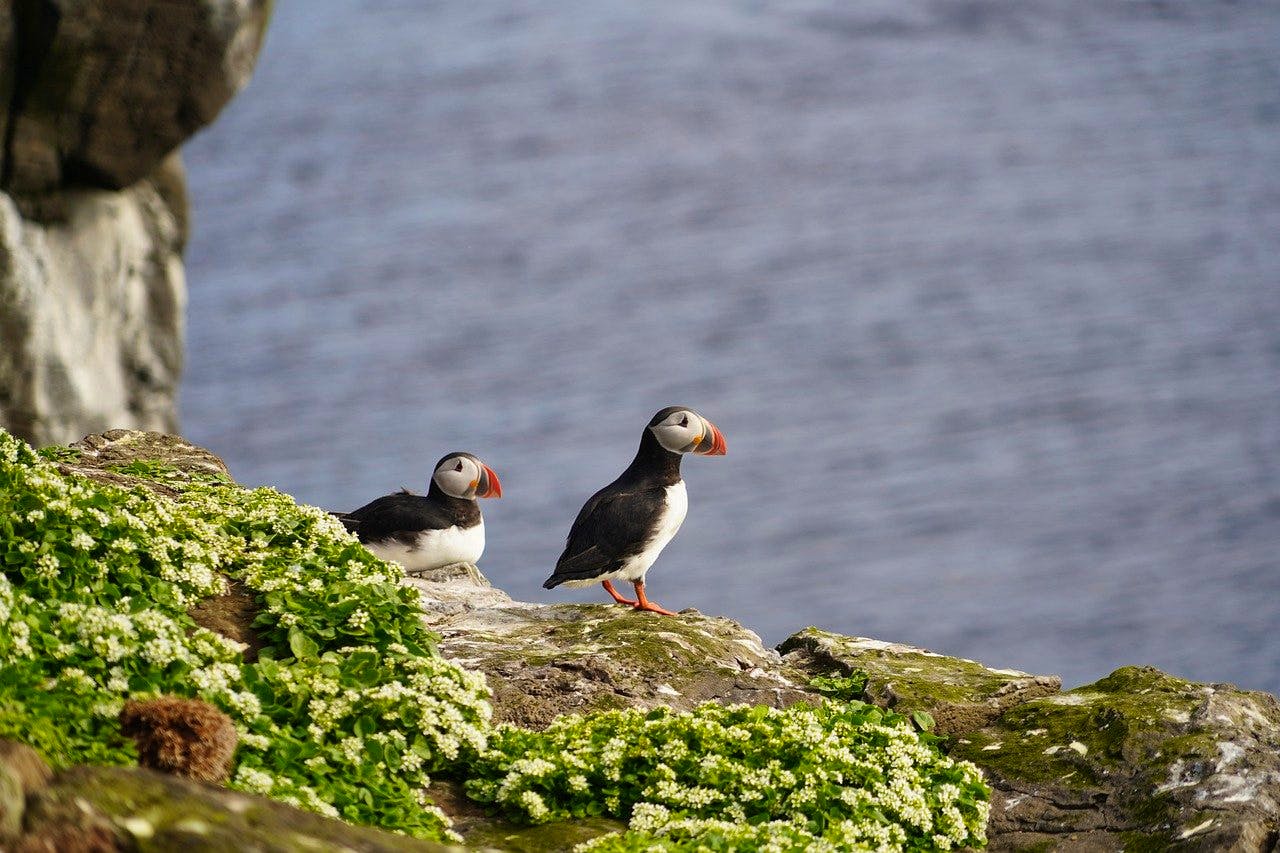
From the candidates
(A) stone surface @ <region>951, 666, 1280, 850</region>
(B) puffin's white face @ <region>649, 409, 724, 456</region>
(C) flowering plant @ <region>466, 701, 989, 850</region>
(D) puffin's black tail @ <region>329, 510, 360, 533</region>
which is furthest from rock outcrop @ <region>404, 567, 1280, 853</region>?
(B) puffin's white face @ <region>649, 409, 724, 456</region>

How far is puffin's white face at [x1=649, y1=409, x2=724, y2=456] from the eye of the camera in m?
11.6

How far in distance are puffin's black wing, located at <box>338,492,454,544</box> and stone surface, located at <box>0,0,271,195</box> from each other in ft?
45.6

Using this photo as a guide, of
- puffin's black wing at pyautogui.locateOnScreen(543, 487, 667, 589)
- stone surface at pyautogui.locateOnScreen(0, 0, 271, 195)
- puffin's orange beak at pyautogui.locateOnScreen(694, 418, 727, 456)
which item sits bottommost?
puffin's black wing at pyautogui.locateOnScreen(543, 487, 667, 589)

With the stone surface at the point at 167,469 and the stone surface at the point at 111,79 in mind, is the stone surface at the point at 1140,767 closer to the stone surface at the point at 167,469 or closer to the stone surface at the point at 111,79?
the stone surface at the point at 167,469

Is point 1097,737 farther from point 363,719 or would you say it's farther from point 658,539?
point 363,719

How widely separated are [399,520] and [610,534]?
1841mm

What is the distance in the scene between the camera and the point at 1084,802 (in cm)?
862

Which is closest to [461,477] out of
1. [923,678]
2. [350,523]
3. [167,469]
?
[350,523]

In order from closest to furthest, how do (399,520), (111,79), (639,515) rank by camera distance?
(639,515) < (399,520) < (111,79)

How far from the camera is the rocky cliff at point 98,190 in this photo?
23.0 m

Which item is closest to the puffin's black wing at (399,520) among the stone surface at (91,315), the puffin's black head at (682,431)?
the puffin's black head at (682,431)

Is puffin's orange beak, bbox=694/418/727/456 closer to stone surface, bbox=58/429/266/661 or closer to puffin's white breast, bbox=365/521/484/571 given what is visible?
puffin's white breast, bbox=365/521/484/571

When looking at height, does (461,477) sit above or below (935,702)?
above

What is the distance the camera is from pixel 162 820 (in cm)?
532
